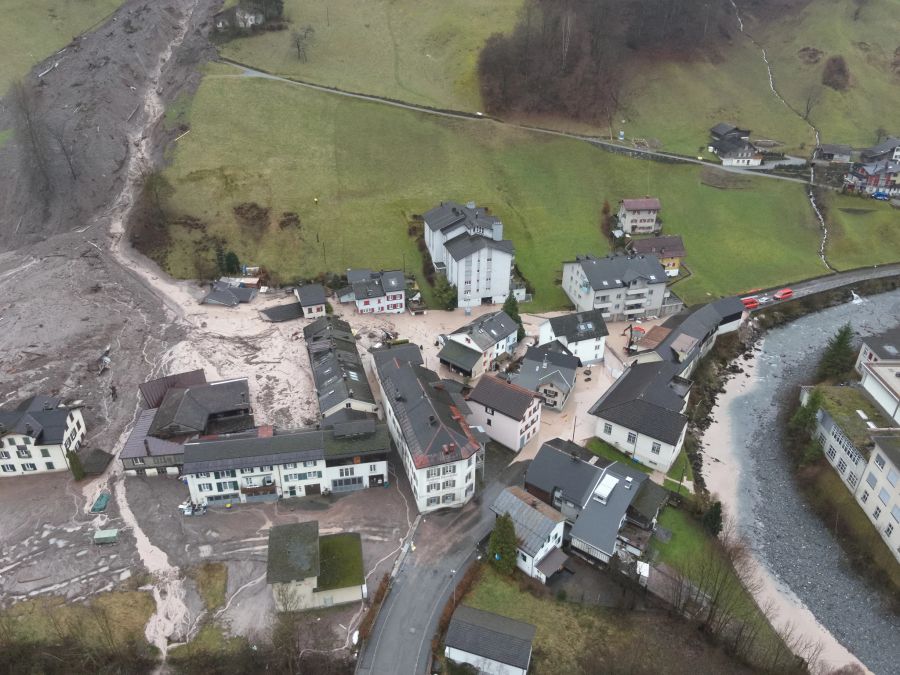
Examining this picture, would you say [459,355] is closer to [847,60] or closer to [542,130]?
[542,130]

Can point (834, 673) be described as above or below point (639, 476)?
below

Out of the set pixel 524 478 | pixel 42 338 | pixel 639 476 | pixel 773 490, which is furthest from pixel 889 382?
pixel 42 338

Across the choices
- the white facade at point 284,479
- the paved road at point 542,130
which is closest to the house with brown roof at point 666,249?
the paved road at point 542,130

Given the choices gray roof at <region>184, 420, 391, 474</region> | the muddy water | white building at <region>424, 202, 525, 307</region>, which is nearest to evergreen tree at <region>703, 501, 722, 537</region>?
→ the muddy water

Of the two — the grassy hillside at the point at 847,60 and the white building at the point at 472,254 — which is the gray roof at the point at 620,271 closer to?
the white building at the point at 472,254

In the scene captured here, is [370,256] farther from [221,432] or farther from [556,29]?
[556,29]

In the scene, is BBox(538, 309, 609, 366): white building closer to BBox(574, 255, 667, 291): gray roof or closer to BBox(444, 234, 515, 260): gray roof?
BBox(574, 255, 667, 291): gray roof

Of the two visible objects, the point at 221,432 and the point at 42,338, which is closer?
the point at 221,432

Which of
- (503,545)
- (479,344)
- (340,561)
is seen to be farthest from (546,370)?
(340,561)
